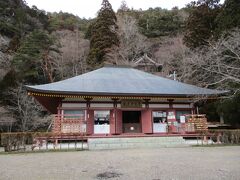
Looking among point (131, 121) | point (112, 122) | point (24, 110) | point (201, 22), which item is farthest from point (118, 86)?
point (201, 22)

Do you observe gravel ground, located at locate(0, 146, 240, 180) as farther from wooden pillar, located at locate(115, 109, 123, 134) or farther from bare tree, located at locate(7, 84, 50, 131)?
bare tree, located at locate(7, 84, 50, 131)

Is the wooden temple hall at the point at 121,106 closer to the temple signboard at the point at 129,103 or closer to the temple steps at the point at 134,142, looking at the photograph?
the temple signboard at the point at 129,103

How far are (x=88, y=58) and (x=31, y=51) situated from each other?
7.02 meters

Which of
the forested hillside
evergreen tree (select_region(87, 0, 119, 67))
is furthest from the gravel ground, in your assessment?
evergreen tree (select_region(87, 0, 119, 67))

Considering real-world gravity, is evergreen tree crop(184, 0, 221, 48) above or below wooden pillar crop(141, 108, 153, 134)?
above

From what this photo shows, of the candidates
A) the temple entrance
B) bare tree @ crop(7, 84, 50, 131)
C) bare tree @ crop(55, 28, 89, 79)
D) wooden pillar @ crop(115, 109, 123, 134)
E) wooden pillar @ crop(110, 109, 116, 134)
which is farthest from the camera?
bare tree @ crop(55, 28, 89, 79)

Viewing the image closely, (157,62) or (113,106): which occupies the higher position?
(157,62)

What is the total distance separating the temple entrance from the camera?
65.2ft

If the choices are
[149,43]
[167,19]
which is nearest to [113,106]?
[149,43]

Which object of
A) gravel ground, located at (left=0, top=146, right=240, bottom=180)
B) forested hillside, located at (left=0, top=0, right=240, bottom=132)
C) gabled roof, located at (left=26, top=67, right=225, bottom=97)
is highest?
forested hillside, located at (left=0, top=0, right=240, bottom=132)

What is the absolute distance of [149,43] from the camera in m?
42.7

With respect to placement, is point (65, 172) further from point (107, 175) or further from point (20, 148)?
point (20, 148)

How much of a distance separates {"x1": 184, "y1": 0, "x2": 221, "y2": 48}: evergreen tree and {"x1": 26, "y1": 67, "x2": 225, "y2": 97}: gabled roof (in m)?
10.5

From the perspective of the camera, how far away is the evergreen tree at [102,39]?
36406 mm
